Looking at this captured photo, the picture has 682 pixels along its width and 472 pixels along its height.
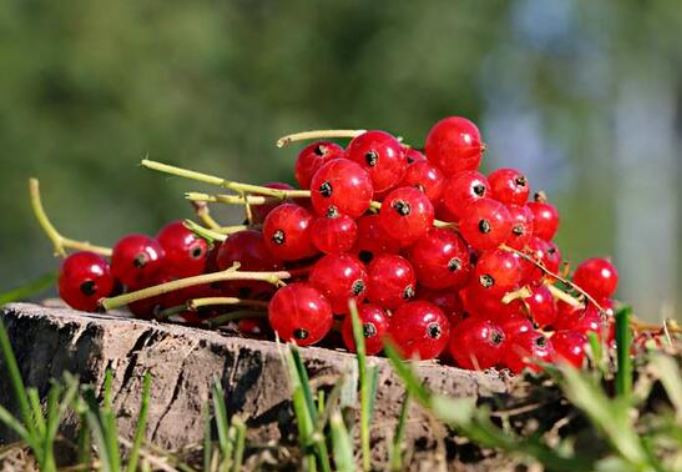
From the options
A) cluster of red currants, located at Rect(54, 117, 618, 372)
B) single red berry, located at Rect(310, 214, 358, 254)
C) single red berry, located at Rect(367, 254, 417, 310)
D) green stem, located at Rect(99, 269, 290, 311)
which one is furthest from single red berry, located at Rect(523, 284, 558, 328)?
green stem, located at Rect(99, 269, 290, 311)

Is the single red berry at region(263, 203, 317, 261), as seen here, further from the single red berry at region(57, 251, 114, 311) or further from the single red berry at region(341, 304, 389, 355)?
the single red berry at region(57, 251, 114, 311)

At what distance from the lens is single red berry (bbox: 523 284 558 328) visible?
2.17 m

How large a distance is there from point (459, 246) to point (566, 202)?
23.0m

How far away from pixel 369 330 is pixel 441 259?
0.60ft

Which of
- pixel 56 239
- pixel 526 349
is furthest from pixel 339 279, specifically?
pixel 56 239

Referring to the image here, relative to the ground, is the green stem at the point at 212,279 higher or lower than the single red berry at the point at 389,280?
higher

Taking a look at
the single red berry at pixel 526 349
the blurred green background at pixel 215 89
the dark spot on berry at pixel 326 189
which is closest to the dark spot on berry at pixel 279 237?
the dark spot on berry at pixel 326 189

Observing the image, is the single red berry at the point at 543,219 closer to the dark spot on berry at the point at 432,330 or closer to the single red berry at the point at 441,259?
the single red berry at the point at 441,259

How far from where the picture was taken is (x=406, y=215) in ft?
6.68

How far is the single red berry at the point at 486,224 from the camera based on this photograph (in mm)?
2033

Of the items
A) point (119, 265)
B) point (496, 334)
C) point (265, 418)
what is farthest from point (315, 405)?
point (119, 265)

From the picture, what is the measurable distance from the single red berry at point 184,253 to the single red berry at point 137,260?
2cm

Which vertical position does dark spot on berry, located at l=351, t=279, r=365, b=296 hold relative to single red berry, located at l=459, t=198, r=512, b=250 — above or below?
below

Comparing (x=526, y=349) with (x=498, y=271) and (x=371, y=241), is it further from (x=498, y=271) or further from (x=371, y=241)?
(x=371, y=241)
